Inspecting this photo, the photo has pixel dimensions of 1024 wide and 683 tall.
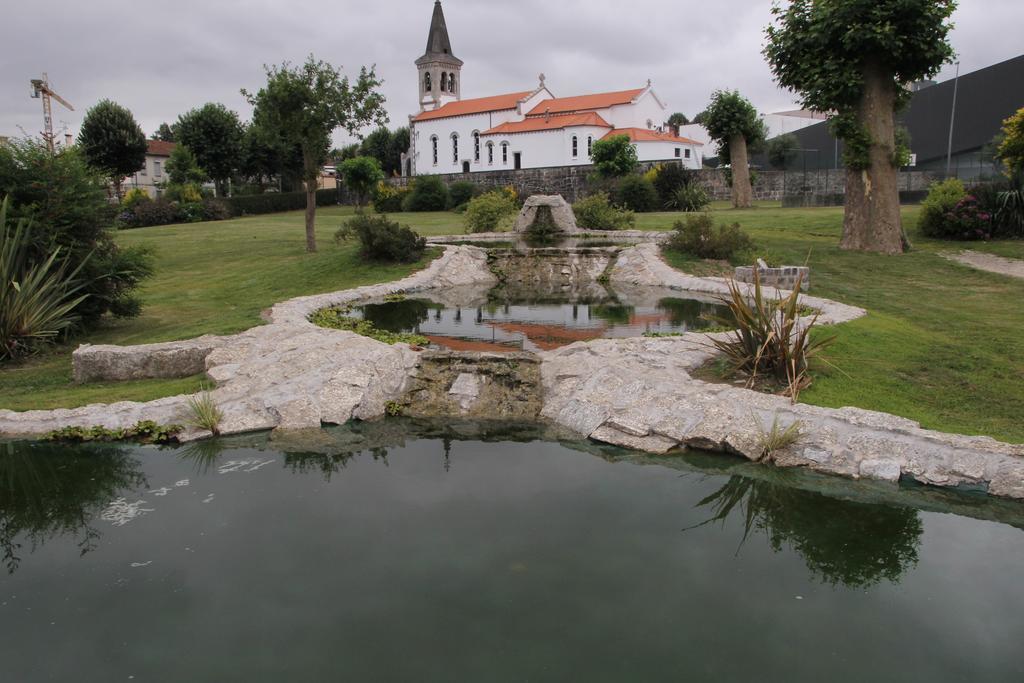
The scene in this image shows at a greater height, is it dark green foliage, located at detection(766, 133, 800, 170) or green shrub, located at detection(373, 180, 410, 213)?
dark green foliage, located at detection(766, 133, 800, 170)

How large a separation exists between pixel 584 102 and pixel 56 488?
65831 mm

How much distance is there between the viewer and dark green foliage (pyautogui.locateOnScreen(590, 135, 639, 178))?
4619 centimetres

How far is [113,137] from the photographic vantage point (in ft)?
153

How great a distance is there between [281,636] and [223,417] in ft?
12.5

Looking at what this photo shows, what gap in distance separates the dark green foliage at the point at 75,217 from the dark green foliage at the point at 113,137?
38.8 meters

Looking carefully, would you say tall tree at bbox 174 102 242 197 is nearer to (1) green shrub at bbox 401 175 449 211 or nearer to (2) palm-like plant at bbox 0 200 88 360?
(1) green shrub at bbox 401 175 449 211

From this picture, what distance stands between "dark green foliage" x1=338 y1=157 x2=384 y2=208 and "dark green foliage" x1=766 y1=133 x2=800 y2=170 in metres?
31.1

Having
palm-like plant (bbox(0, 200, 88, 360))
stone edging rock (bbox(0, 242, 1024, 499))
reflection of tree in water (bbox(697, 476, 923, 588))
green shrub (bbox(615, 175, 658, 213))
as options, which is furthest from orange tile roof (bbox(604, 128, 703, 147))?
Answer: reflection of tree in water (bbox(697, 476, 923, 588))

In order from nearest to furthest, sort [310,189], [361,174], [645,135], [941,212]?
[941,212] < [310,189] < [361,174] < [645,135]

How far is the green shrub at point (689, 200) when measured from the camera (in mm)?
35125

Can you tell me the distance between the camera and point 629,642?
4297 millimetres

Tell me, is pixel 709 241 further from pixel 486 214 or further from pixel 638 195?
pixel 638 195

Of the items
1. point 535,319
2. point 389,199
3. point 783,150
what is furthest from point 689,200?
point 783,150

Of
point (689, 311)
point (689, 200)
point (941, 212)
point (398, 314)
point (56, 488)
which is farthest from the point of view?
point (689, 200)
